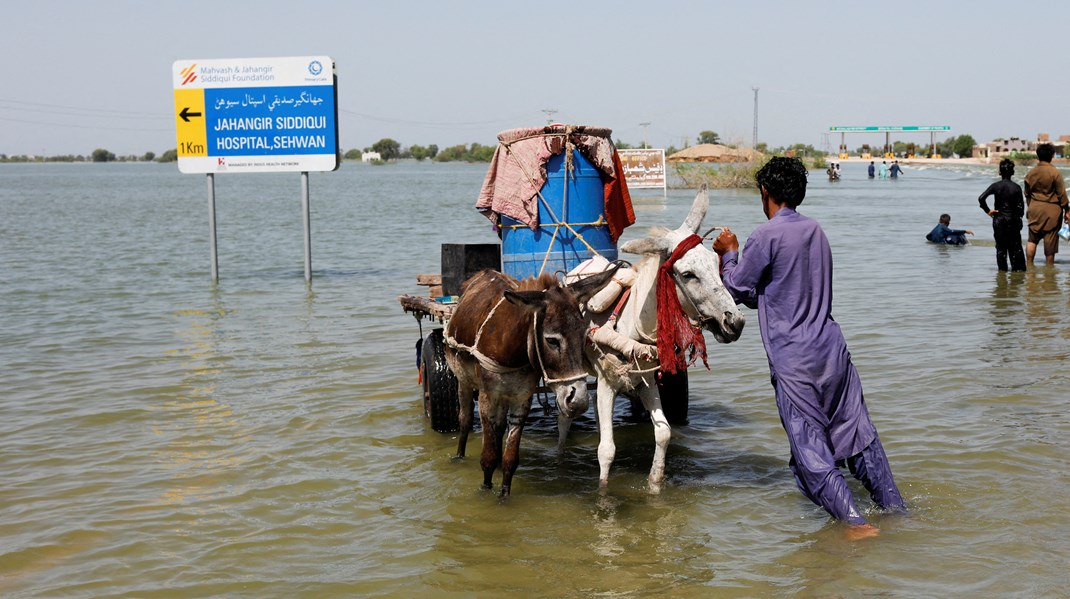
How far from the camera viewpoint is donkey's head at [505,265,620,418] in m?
5.93

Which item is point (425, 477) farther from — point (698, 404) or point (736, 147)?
point (736, 147)

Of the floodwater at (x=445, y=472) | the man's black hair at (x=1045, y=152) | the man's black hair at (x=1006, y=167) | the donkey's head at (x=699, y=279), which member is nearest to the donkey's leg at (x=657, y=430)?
the floodwater at (x=445, y=472)

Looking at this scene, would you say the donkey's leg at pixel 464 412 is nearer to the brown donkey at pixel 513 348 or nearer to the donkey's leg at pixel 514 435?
the brown donkey at pixel 513 348

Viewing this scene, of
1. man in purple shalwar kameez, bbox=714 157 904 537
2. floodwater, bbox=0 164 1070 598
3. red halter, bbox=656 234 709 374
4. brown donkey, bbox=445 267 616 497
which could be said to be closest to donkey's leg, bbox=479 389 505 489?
brown donkey, bbox=445 267 616 497

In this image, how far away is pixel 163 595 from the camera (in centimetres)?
573

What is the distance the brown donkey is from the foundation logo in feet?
36.5

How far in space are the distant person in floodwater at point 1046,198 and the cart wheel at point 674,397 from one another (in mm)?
8853

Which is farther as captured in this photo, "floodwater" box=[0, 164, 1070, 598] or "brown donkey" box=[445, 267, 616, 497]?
"brown donkey" box=[445, 267, 616, 497]

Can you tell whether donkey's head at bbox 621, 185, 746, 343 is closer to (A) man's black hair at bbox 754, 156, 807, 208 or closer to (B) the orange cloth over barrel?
(A) man's black hair at bbox 754, 156, 807, 208

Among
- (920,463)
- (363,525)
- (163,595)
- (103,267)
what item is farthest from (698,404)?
(103,267)

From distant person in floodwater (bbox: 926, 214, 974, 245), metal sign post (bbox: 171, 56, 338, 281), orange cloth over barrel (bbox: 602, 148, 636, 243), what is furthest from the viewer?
distant person in floodwater (bbox: 926, 214, 974, 245)

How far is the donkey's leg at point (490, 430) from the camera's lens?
679cm

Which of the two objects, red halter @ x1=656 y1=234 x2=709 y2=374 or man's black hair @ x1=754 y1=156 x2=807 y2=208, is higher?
man's black hair @ x1=754 y1=156 x2=807 y2=208

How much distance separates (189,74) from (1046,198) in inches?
530
